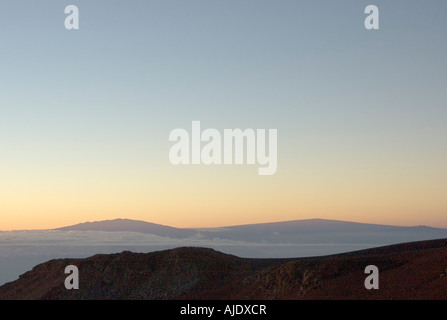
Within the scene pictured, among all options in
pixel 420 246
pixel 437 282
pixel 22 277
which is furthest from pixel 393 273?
pixel 22 277

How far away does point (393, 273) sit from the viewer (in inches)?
1673

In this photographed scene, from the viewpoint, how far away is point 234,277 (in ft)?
174

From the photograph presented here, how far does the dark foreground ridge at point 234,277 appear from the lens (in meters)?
40.4

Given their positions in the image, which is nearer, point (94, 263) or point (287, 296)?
point (287, 296)

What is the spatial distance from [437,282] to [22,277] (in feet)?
165

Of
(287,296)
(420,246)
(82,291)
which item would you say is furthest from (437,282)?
(82,291)

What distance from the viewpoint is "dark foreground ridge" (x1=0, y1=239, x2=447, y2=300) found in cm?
4043

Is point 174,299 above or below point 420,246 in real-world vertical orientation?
below
